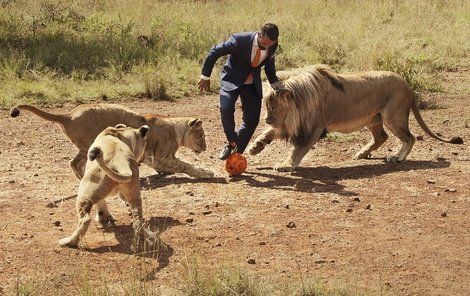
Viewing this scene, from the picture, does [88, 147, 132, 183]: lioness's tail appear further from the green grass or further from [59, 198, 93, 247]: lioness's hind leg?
the green grass

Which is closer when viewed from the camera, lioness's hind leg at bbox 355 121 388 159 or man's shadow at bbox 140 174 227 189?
man's shadow at bbox 140 174 227 189

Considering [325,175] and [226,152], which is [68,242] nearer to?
[226,152]

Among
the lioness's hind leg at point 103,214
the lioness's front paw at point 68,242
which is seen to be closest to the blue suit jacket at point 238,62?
the lioness's hind leg at point 103,214

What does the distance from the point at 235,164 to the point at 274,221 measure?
167 centimetres

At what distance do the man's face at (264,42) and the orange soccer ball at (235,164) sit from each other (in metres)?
1.14

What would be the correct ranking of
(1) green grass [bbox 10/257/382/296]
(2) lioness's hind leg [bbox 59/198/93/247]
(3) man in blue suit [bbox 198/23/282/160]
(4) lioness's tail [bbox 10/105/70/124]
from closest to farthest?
(1) green grass [bbox 10/257/382/296], (2) lioness's hind leg [bbox 59/198/93/247], (4) lioness's tail [bbox 10/105/70/124], (3) man in blue suit [bbox 198/23/282/160]

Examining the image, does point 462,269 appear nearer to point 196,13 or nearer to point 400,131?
point 400,131

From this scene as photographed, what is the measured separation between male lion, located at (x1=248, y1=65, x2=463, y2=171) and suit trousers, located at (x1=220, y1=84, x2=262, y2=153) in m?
0.14

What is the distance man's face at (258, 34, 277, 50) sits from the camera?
9029 mm

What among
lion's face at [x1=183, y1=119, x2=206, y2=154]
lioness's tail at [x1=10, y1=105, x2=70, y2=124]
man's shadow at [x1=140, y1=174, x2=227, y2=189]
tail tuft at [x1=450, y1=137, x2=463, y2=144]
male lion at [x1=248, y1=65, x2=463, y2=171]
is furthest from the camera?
tail tuft at [x1=450, y1=137, x2=463, y2=144]

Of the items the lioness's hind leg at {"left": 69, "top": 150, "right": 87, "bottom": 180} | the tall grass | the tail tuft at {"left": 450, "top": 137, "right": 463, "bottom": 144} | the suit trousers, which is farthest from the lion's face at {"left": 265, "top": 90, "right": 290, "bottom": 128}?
the tall grass

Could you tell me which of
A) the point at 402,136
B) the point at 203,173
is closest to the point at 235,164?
the point at 203,173

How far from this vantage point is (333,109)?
982cm

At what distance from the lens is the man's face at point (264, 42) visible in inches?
355
